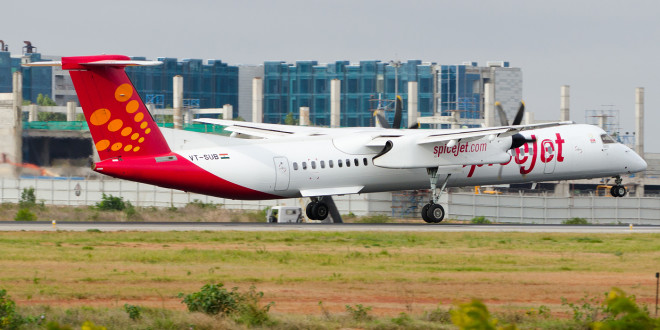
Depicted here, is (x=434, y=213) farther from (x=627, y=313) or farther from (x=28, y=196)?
(x=627, y=313)

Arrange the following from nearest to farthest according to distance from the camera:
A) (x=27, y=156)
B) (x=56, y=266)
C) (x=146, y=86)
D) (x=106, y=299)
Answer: (x=106, y=299), (x=56, y=266), (x=27, y=156), (x=146, y=86)

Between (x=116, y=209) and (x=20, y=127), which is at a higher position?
(x=20, y=127)

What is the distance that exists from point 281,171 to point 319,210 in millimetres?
3836

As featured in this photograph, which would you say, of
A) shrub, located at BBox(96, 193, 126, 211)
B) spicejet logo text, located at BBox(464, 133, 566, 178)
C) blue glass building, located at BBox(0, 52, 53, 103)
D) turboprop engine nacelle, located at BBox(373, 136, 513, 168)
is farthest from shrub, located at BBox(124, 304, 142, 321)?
blue glass building, located at BBox(0, 52, 53, 103)

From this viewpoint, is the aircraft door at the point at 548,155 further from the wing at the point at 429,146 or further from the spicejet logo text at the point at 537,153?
the wing at the point at 429,146

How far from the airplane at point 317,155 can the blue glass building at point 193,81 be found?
9968cm

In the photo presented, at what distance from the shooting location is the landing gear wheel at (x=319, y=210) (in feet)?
131

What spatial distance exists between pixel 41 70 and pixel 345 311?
13315 cm

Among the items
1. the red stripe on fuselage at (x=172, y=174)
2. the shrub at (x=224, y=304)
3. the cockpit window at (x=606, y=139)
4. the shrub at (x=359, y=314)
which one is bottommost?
the shrub at (x=359, y=314)

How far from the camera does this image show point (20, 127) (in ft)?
174

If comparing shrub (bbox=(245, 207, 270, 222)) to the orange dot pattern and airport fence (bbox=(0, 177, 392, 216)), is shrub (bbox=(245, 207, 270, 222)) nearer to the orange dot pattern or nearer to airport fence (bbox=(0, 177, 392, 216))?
airport fence (bbox=(0, 177, 392, 216))

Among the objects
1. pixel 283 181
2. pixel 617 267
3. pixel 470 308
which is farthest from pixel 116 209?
pixel 470 308

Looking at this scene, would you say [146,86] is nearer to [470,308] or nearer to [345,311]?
[345,311]

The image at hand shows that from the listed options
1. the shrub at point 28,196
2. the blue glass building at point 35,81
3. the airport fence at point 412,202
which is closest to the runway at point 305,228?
the airport fence at point 412,202
